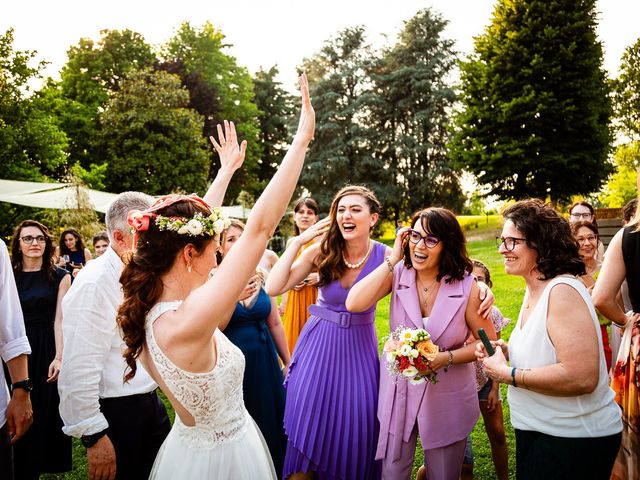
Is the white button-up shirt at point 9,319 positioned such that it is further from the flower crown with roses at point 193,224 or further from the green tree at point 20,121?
the green tree at point 20,121

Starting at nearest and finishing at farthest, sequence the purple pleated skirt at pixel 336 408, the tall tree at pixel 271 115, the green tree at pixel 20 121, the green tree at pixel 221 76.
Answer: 1. the purple pleated skirt at pixel 336 408
2. the green tree at pixel 20 121
3. the green tree at pixel 221 76
4. the tall tree at pixel 271 115

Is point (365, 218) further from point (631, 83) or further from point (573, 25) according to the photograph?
point (631, 83)

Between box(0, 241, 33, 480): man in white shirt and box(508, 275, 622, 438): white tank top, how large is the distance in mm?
2771

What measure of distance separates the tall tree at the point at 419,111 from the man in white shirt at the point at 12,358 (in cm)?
3069

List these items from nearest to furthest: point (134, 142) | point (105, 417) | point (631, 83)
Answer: point (105, 417) < point (134, 142) < point (631, 83)

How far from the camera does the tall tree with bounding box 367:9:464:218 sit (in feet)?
106

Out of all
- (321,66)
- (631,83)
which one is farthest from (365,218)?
(631,83)

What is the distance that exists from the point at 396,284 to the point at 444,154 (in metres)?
31.0

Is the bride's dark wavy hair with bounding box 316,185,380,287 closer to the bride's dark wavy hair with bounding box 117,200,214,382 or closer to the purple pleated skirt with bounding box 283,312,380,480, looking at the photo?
the purple pleated skirt with bounding box 283,312,380,480

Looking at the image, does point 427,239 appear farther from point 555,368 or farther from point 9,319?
point 9,319

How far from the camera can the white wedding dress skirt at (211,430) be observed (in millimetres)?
1986

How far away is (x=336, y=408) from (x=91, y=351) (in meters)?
1.70

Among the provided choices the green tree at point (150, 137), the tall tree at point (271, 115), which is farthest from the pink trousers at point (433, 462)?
the tall tree at point (271, 115)

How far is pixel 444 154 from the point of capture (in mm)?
32562
